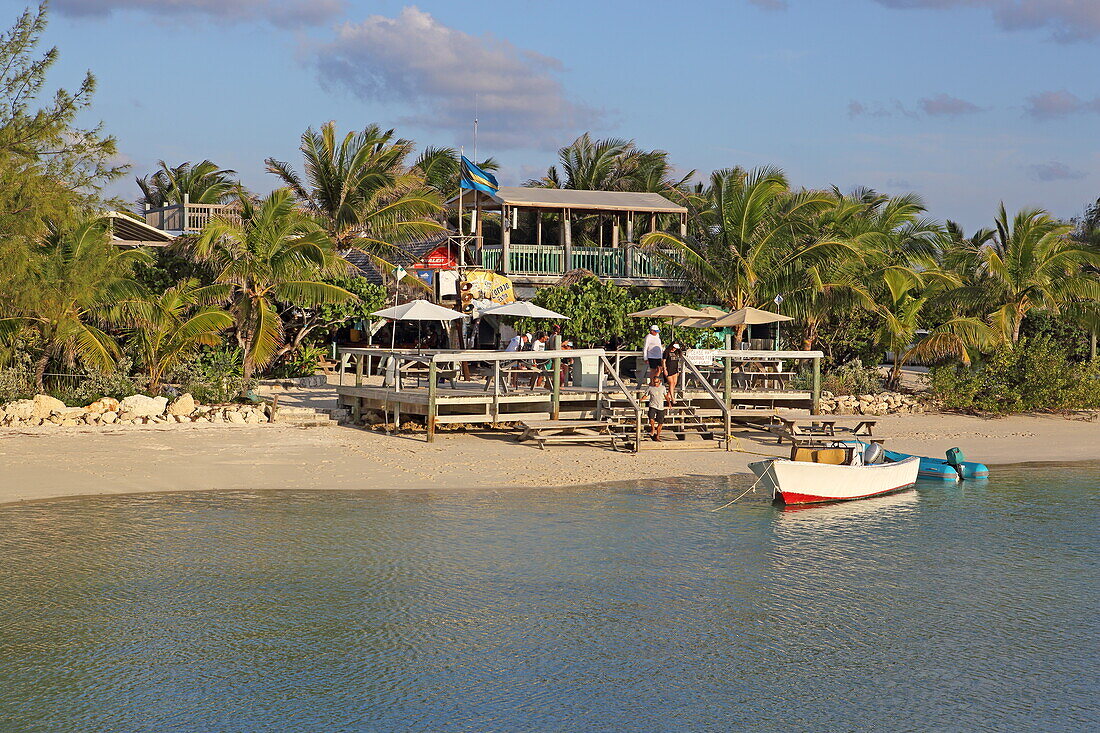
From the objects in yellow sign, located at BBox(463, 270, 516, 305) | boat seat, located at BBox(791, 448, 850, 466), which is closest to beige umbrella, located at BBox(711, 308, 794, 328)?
yellow sign, located at BBox(463, 270, 516, 305)

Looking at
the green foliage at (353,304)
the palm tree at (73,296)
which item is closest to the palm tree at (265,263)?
the green foliage at (353,304)

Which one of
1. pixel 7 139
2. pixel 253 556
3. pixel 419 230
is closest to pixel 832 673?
pixel 253 556

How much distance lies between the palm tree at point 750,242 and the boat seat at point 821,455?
11.3 m

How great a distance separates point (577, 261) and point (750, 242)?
5.41 meters

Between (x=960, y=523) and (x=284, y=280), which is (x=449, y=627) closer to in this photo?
(x=960, y=523)

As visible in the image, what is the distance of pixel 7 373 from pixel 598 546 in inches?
546

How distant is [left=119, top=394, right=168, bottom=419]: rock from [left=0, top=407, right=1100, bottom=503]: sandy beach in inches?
29.2

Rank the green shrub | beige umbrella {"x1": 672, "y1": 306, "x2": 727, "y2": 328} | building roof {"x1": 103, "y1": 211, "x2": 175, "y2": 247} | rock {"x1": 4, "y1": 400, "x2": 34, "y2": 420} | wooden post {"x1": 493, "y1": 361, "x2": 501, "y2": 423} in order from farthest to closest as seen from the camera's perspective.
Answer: the green shrub < beige umbrella {"x1": 672, "y1": 306, "x2": 727, "y2": 328} < building roof {"x1": 103, "y1": 211, "x2": 175, "y2": 247} < rock {"x1": 4, "y1": 400, "x2": 34, "y2": 420} < wooden post {"x1": 493, "y1": 361, "x2": 501, "y2": 423}

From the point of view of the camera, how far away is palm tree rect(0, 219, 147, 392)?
805 inches

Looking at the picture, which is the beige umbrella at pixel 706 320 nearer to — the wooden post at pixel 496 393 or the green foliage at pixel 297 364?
the wooden post at pixel 496 393

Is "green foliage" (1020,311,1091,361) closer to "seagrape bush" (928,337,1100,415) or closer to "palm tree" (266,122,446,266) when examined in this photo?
"seagrape bush" (928,337,1100,415)

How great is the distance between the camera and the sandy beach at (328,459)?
16.6m

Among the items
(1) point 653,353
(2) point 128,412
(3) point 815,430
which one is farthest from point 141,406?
(3) point 815,430

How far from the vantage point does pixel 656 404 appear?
2002cm
